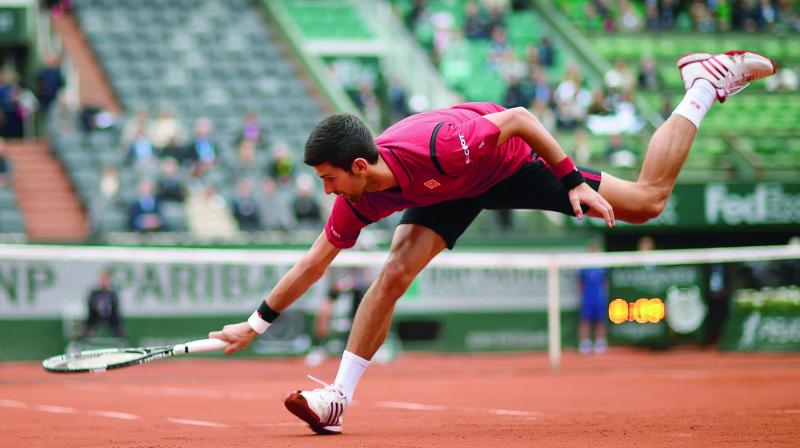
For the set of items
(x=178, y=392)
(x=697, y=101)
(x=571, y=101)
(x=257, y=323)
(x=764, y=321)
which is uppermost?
(x=571, y=101)

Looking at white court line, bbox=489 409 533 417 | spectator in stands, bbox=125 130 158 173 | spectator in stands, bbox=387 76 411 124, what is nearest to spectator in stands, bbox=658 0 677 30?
spectator in stands, bbox=387 76 411 124

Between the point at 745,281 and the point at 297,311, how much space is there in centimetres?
718

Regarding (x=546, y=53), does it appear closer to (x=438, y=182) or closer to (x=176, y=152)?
(x=176, y=152)

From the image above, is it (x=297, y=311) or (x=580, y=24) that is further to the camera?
(x=580, y=24)

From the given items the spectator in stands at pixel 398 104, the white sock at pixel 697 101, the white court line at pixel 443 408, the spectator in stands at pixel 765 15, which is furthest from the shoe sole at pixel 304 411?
the spectator in stands at pixel 765 15

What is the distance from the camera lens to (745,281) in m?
19.9

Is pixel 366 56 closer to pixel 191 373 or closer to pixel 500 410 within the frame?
pixel 191 373

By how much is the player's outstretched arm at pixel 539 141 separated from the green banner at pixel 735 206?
45.8ft

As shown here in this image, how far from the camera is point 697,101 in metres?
8.45

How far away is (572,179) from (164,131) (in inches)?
593

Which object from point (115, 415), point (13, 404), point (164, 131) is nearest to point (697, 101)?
point (115, 415)

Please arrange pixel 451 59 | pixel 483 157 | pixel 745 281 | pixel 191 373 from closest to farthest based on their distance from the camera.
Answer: pixel 483 157
pixel 191 373
pixel 745 281
pixel 451 59

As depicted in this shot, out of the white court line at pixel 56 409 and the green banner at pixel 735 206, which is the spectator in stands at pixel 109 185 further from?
the white court line at pixel 56 409

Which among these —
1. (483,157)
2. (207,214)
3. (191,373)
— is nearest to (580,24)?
(207,214)
